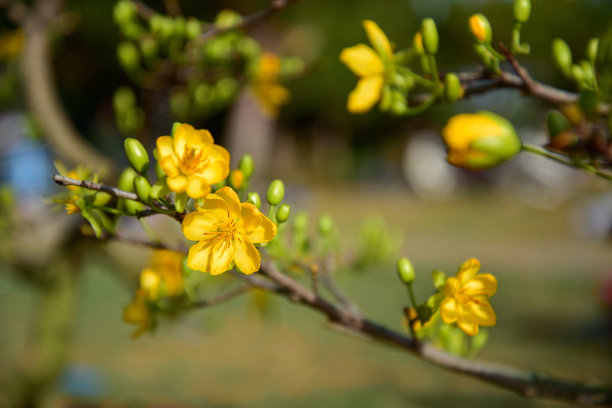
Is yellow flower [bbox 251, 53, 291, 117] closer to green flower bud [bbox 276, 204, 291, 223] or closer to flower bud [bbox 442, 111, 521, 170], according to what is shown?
green flower bud [bbox 276, 204, 291, 223]

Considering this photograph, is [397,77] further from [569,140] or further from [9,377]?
[9,377]

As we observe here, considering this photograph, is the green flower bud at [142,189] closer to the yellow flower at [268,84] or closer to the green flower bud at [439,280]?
the green flower bud at [439,280]

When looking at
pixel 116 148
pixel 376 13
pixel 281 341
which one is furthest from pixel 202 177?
pixel 116 148

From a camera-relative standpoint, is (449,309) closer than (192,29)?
Yes

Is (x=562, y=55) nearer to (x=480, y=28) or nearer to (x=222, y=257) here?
(x=480, y=28)

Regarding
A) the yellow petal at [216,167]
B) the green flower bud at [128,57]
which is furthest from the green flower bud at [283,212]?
the green flower bud at [128,57]

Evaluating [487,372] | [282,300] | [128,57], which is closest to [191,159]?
[487,372]

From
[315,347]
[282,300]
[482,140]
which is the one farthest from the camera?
[282,300]
